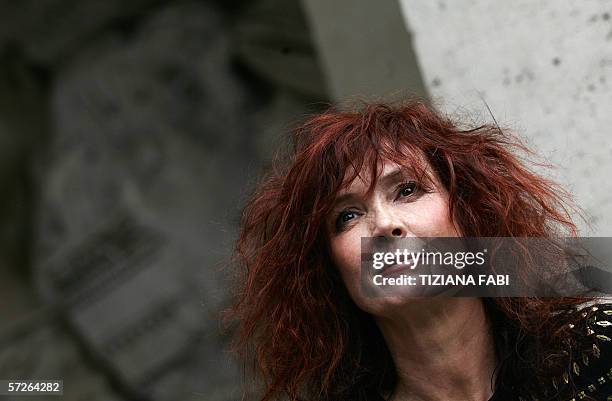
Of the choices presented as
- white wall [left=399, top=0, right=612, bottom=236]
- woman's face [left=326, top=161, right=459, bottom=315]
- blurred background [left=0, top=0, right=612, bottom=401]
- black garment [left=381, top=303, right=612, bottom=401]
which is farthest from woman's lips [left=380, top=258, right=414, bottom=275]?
blurred background [left=0, top=0, right=612, bottom=401]

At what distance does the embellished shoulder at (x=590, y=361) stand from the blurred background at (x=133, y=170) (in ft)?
3.50

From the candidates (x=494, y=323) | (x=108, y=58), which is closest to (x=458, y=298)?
(x=494, y=323)

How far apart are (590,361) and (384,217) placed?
0.97 feet

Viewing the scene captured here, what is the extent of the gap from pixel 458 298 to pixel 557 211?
0.23 m

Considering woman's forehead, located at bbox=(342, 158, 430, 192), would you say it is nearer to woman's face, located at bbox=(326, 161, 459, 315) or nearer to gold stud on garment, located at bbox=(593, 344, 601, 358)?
woman's face, located at bbox=(326, 161, 459, 315)

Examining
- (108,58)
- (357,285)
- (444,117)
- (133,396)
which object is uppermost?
(108,58)

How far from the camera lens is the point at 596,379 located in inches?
47.8

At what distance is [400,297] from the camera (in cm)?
121

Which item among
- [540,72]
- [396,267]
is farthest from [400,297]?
[540,72]

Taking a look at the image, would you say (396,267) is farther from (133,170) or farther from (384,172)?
(133,170)

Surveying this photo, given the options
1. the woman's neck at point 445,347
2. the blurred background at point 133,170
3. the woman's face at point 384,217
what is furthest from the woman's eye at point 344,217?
the blurred background at point 133,170

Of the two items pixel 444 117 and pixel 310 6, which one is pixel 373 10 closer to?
pixel 310 6

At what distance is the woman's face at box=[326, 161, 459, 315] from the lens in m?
1.21

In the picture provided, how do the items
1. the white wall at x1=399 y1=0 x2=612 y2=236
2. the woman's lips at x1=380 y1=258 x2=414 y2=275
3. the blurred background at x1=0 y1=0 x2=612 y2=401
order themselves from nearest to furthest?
the woman's lips at x1=380 y1=258 x2=414 y2=275 < the white wall at x1=399 y1=0 x2=612 y2=236 < the blurred background at x1=0 y1=0 x2=612 y2=401
